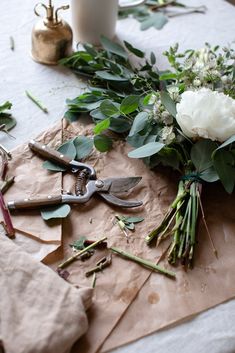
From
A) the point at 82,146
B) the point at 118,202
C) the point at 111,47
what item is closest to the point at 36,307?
the point at 118,202

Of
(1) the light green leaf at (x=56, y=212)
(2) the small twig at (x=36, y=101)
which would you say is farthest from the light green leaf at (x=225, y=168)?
(2) the small twig at (x=36, y=101)

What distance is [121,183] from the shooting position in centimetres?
72

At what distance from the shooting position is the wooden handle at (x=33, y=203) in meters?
0.67

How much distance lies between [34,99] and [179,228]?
0.40m

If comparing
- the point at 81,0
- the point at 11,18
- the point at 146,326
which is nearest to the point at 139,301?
the point at 146,326

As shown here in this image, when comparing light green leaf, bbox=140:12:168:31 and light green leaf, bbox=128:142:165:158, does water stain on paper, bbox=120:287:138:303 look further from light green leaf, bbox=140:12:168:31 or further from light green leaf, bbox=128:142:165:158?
light green leaf, bbox=140:12:168:31

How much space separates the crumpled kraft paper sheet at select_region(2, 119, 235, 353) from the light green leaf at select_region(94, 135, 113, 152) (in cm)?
2

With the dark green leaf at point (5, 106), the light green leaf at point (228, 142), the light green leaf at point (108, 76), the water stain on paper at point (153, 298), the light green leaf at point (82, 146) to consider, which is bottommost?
the water stain on paper at point (153, 298)

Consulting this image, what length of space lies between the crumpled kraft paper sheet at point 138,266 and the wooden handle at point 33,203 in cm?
2

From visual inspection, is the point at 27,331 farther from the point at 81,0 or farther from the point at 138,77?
the point at 81,0

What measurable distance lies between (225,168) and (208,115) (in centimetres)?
8

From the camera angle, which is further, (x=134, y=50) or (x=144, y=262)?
(x=134, y=50)

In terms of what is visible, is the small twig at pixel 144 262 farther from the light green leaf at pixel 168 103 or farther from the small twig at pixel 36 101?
the small twig at pixel 36 101

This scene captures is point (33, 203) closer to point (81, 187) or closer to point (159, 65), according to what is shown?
point (81, 187)
